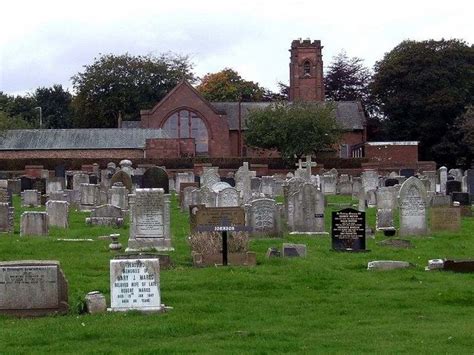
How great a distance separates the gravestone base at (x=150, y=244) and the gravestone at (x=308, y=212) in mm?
4793

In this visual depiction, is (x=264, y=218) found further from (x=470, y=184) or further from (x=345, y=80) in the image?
(x=345, y=80)

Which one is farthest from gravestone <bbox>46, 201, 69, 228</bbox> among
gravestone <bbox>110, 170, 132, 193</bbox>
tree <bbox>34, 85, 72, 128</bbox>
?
tree <bbox>34, 85, 72, 128</bbox>

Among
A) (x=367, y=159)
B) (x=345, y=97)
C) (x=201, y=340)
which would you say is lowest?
(x=201, y=340)

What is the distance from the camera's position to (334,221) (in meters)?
22.9

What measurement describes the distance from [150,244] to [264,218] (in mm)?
3932

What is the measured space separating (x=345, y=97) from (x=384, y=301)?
9593 centimetres

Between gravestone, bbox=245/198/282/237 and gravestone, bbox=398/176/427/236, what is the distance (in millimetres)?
3025

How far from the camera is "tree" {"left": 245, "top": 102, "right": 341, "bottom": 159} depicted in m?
74.4

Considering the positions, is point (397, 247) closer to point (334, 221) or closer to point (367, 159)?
point (334, 221)

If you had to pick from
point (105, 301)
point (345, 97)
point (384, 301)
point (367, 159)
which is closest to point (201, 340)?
point (105, 301)

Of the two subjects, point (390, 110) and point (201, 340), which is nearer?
point (201, 340)

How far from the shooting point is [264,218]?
84.7 ft

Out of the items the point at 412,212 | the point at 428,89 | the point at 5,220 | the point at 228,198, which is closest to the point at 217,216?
the point at 412,212

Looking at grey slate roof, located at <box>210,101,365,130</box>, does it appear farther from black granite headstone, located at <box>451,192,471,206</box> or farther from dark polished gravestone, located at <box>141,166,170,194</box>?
black granite headstone, located at <box>451,192,471,206</box>
